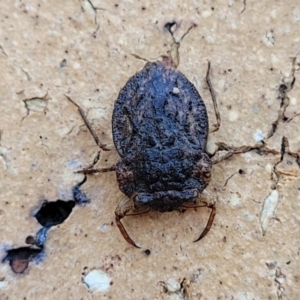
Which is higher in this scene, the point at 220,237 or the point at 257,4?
the point at 257,4

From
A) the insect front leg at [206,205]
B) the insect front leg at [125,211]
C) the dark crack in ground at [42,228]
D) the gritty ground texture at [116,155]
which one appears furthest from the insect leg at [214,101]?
the dark crack in ground at [42,228]

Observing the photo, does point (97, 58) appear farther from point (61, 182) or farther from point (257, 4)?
point (257, 4)

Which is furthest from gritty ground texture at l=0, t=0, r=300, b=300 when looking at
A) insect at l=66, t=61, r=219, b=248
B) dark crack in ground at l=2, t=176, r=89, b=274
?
insect at l=66, t=61, r=219, b=248

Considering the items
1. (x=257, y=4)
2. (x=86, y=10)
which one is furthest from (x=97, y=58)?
(x=257, y=4)

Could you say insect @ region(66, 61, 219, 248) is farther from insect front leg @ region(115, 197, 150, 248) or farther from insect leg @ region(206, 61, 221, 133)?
insect leg @ region(206, 61, 221, 133)

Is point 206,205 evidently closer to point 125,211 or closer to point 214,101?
point 125,211

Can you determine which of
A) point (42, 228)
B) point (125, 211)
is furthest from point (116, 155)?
point (42, 228)

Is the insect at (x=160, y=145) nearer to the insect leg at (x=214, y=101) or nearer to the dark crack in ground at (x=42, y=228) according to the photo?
the insect leg at (x=214, y=101)
